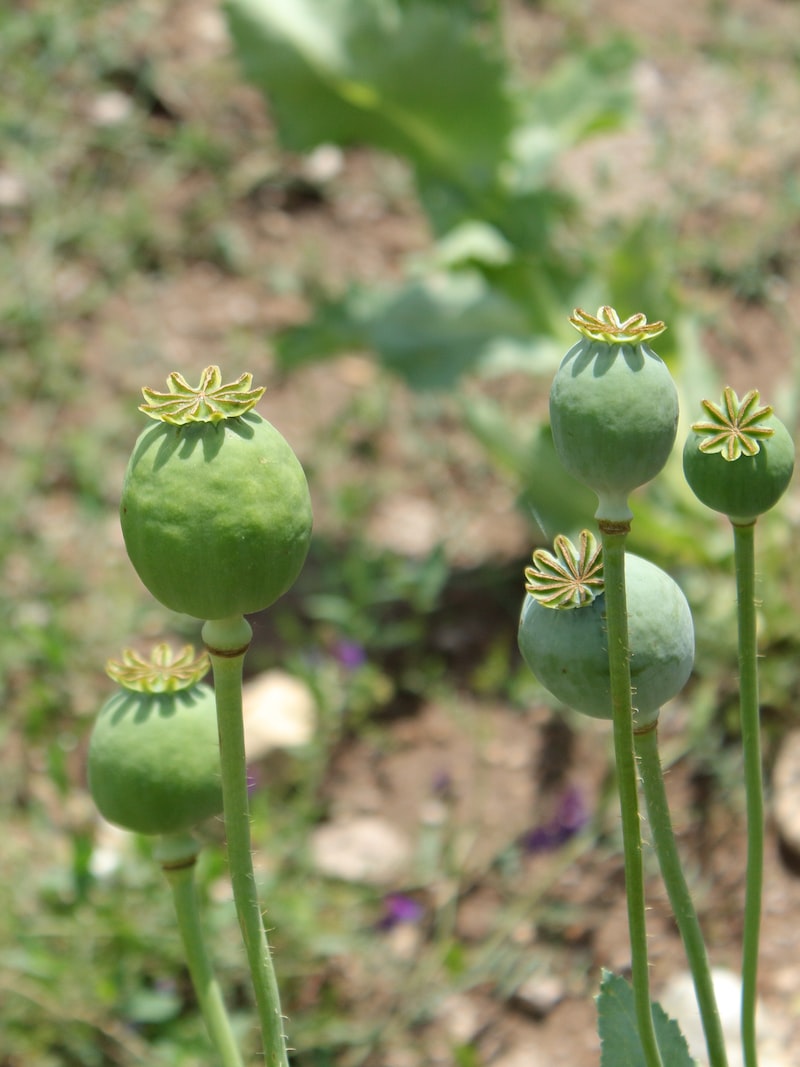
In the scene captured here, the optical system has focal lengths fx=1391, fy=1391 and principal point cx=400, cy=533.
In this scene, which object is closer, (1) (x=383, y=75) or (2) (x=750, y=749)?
(2) (x=750, y=749)

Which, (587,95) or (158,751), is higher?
(587,95)

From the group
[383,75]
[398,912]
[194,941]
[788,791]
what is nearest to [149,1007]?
[398,912]

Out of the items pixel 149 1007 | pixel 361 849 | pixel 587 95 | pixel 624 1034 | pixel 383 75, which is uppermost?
pixel 587 95

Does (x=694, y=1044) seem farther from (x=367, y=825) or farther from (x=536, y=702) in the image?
(x=536, y=702)

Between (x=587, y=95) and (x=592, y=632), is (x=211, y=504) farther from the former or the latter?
(x=587, y=95)

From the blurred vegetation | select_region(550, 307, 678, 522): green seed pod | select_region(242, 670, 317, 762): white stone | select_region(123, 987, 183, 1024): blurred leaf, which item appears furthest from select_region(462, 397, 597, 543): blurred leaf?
select_region(550, 307, 678, 522): green seed pod

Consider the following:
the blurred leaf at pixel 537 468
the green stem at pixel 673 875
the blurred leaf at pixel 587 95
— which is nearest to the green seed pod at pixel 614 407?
the green stem at pixel 673 875

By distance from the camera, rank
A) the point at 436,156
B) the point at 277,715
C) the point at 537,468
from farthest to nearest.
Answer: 1. the point at 436,156
2. the point at 537,468
3. the point at 277,715

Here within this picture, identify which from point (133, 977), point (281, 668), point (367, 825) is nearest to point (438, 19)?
point (281, 668)
